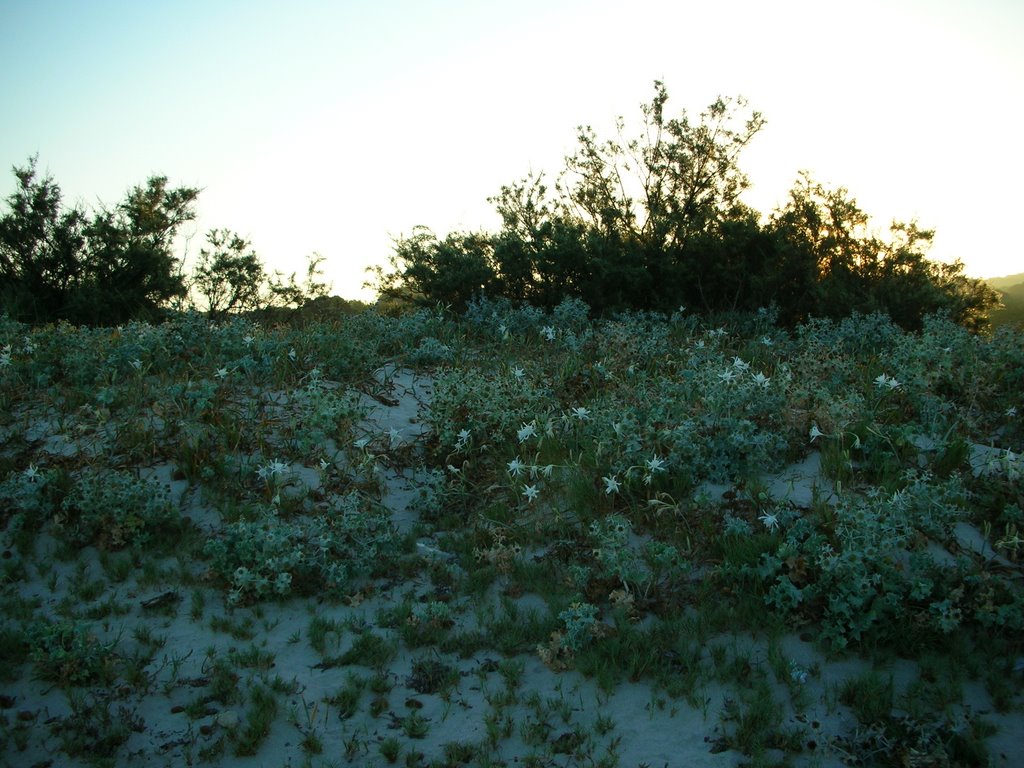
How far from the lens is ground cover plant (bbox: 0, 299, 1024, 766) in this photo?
13.1 feet

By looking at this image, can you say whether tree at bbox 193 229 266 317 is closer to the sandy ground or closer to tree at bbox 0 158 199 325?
tree at bbox 0 158 199 325

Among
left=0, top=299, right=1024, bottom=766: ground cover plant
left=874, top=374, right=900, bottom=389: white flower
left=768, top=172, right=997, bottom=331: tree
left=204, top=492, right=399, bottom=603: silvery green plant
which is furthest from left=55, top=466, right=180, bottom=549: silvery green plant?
left=768, top=172, right=997, bottom=331: tree

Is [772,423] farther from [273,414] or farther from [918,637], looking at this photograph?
[273,414]

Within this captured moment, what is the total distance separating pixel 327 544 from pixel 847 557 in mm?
3057

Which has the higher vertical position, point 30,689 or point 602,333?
point 602,333

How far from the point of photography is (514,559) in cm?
540

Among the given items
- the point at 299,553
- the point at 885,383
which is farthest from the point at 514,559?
the point at 885,383

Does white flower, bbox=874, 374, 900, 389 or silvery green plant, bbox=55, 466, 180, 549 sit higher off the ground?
white flower, bbox=874, 374, 900, 389

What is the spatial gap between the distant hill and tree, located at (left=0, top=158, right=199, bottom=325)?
12062 mm

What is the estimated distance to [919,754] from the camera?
140 inches

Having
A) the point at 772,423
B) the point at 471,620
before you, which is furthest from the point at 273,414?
the point at 772,423

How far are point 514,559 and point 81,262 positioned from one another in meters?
11.2

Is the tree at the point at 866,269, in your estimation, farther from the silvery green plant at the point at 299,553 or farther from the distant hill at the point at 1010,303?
the silvery green plant at the point at 299,553

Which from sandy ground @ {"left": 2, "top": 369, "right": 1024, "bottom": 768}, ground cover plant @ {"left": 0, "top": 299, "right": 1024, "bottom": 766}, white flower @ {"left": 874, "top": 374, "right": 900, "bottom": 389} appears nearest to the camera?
sandy ground @ {"left": 2, "top": 369, "right": 1024, "bottom": 768}
